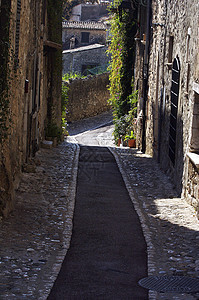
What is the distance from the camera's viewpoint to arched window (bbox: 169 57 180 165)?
34.2ft

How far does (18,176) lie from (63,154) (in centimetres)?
522

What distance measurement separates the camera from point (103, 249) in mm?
6062

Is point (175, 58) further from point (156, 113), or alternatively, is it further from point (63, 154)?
point (63, 154)

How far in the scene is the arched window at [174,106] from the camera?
10422mm

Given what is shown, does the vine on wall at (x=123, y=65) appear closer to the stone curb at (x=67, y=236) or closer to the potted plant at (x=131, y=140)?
the potted plant at (x=131, y=140)

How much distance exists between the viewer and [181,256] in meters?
5.93

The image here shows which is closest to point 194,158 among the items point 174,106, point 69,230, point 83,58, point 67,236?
point 69,230

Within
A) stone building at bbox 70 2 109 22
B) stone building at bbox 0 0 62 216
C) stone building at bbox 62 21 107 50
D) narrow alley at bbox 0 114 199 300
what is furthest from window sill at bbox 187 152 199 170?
stone building at bbox 70 2 109 22

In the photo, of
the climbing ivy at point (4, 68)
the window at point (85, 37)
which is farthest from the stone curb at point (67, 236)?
the window at point (85, 37)

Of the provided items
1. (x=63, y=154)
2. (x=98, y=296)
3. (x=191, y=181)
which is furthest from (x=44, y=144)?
(x=98, y=296)

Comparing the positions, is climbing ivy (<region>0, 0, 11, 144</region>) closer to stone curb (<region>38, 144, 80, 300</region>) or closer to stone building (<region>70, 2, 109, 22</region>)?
stone curb (<region>38, 144, 80, 300</region>)

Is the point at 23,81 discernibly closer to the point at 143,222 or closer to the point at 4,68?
the point at 4,68

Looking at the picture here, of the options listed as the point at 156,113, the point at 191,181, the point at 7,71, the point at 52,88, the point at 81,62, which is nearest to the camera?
the point at 7,71

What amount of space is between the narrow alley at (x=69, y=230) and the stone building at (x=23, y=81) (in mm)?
497
